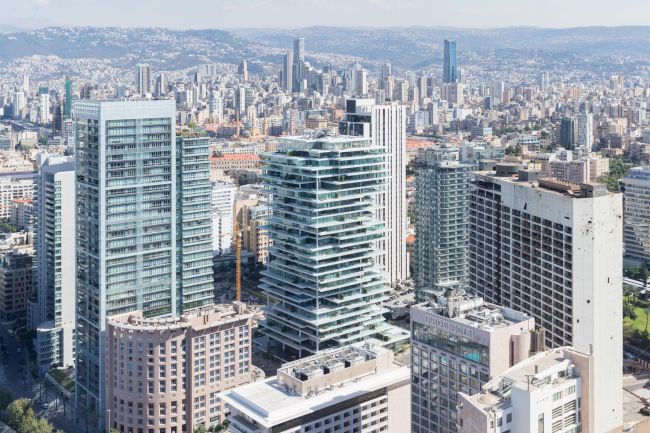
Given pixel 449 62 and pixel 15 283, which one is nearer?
pixel 15 283

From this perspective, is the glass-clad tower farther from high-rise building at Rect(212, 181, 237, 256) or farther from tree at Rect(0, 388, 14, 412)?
high-rise building at Rect(212, 181, 237, 256)

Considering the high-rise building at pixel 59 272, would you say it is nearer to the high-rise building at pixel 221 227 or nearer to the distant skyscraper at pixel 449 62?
the high-rise building at pixel 221 227

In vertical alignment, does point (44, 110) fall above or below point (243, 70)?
below

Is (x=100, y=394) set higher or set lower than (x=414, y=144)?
lower

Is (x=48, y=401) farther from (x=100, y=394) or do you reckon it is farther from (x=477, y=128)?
(x=477, y=128)

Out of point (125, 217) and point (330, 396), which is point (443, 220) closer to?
point (125, 217)

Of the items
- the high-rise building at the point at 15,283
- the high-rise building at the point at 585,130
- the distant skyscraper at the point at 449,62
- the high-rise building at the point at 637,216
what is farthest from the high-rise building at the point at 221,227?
the distant skyscraper at the point at 449,62

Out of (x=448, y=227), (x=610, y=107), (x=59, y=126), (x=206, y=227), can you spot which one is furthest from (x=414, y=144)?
(x=206, y=227)

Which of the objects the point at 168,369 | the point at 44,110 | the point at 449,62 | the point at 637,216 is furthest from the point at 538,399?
the point at 449,62
